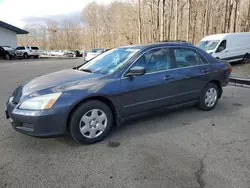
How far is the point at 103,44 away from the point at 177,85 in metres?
54.9

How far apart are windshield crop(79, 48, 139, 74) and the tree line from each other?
16.2 m

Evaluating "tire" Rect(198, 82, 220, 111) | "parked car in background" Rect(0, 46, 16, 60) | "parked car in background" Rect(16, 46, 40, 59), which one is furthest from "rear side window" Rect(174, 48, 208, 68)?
"parked car in background" Rect(16, 46, 40, 59)

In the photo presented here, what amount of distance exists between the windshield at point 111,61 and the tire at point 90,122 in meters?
0.70

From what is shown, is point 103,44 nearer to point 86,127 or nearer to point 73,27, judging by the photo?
point 73,27

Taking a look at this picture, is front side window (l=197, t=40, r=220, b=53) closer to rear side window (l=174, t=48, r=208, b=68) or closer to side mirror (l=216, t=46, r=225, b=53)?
side mirror (l=216, t=46, r=225, b=53)

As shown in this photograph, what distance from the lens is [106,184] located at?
239cm

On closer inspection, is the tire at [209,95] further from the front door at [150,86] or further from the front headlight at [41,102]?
the front headlight at [41,102]

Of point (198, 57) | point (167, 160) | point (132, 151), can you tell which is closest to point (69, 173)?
point (132, 151)

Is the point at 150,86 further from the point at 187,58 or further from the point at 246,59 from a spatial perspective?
the point at 246,59

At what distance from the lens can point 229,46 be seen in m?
12.4

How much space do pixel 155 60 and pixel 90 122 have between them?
5.56 feet

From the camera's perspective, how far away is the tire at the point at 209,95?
468cm

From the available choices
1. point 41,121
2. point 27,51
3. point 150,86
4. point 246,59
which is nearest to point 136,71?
point 150,86

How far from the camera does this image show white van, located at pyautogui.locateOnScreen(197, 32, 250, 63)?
12102 millimetres
